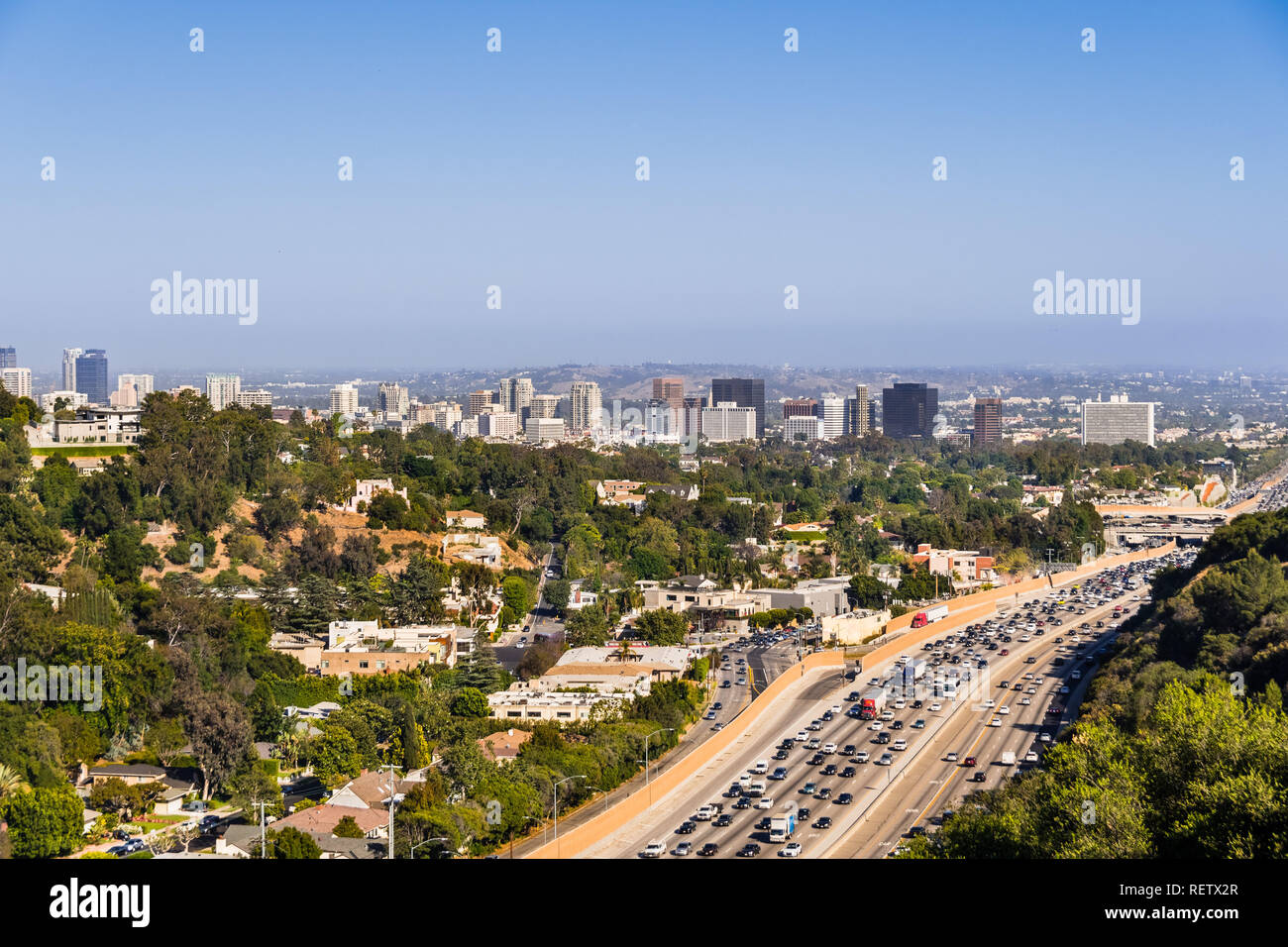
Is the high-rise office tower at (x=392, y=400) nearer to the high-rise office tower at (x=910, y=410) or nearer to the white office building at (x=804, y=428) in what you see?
the white office building at (x=804, y=428)

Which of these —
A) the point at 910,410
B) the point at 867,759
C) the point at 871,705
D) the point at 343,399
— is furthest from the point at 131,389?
the point at 867,759

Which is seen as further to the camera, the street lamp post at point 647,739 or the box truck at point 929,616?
the box truck at point 929,616

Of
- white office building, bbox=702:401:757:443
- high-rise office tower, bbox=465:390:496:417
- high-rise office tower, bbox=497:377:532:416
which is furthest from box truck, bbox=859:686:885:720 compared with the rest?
high-rise office tower, bbox=497:377:532:416

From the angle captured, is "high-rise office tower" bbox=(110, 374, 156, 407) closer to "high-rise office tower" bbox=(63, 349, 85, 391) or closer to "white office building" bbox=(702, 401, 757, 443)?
"high-rise office tower" bbox=(63, 349, 85, 391)

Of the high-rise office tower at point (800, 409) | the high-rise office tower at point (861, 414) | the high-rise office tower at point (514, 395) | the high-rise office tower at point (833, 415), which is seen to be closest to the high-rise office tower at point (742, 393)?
the high-rise office tower at point (800, 409)
